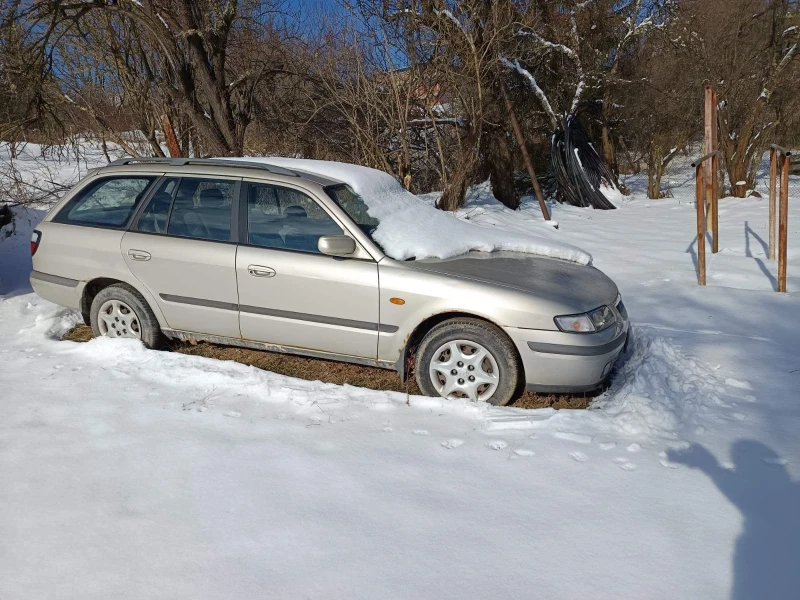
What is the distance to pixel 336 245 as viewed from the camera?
4.32 meters

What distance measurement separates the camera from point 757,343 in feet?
17.5

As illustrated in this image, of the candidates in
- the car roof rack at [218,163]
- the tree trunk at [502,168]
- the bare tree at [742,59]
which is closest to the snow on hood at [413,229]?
the car roof rack at [218,163]

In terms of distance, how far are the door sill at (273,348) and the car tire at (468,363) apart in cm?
30

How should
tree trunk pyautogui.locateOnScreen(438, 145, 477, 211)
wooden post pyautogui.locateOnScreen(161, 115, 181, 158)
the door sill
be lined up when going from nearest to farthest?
the door sill → wooden post pyautogui.locateOnScreen(161, 115, 181, 158) → tree trunk pyautogui.locateOnScreen(438, 145, 477, 211)

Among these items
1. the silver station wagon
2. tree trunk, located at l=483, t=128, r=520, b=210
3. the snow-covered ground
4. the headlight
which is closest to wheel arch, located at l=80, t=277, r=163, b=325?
the silver station wagon

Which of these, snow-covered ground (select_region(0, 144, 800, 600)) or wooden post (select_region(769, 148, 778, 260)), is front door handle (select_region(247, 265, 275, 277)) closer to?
snow-covered ground (select_region(0, 144, 800, 600))

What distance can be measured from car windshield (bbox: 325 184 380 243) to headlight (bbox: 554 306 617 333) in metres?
1.37

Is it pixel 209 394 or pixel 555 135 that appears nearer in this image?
pixel 209 394

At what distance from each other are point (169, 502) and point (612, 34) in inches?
708

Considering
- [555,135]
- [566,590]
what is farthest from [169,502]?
[555,135]

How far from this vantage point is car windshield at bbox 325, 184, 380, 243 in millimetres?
4652

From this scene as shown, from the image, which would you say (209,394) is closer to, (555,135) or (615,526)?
(615,526)

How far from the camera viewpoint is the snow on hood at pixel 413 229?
4578 mm

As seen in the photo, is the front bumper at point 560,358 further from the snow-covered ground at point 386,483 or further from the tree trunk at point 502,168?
the tree trunk at point 502,168
